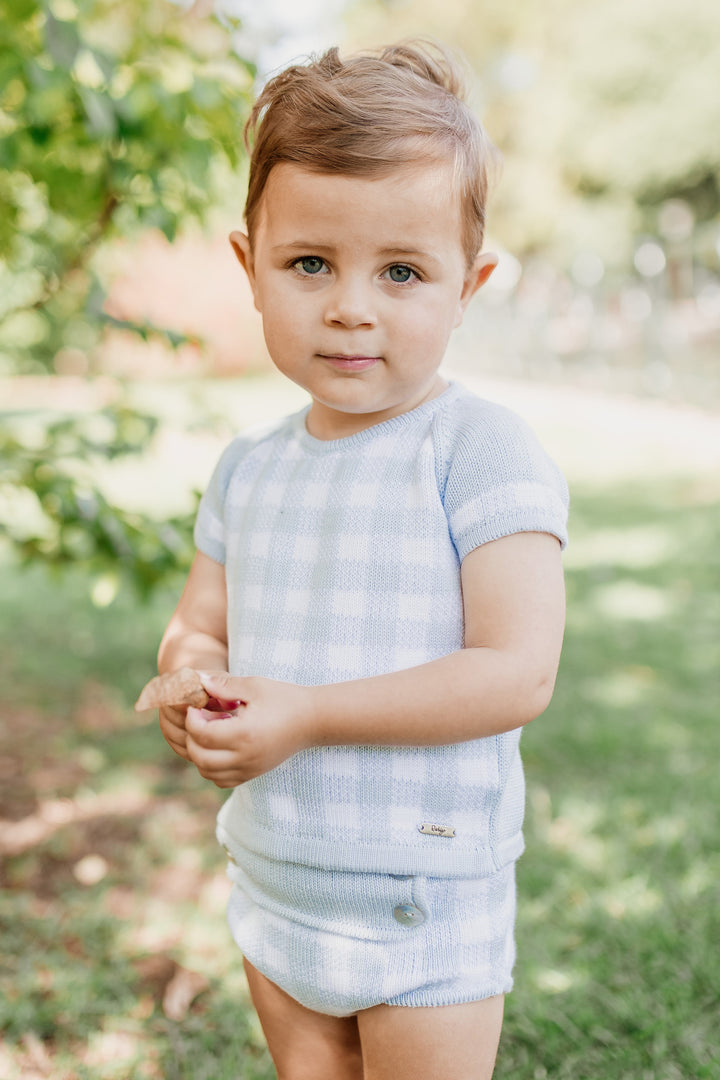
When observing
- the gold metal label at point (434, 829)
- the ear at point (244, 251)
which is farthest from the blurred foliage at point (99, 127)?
the gold metal label at point (434, 829)

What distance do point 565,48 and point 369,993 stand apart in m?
26.5

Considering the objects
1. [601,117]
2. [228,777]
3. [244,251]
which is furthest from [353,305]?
[601,117]

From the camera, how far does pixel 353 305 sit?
128 centimetres

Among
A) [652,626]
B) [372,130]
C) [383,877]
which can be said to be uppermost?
[372,130]

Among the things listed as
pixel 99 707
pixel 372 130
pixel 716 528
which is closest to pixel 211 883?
pixel 99 707

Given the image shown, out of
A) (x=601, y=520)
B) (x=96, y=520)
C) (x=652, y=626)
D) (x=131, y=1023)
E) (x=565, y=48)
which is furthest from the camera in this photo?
(x=565, y=48)

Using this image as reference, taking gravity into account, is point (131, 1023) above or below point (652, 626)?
above

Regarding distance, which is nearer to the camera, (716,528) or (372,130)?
(372,130)

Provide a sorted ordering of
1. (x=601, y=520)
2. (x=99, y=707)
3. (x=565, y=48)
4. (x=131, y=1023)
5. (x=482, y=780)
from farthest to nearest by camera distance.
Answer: (x=565, y=48) < (x=601, y=520) < (x=99, y=707) < (x=131, y=1023) < (x=482, y=780)

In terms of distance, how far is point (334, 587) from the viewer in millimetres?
1374

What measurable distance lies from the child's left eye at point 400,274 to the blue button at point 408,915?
Result: 778 millimetres

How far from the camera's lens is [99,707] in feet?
14.6

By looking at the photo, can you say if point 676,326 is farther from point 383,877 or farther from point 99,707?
point 383,877

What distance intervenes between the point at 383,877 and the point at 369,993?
148 mm
